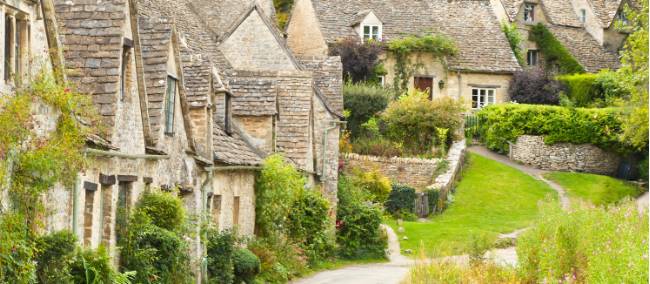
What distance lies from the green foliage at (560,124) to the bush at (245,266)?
34.5 meters

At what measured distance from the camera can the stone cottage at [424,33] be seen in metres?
70.1

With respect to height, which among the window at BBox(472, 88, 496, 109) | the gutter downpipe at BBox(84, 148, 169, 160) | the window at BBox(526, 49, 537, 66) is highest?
the window at BBox(526, 49, 537, 66)

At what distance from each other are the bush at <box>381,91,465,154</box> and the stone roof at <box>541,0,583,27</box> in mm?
20457

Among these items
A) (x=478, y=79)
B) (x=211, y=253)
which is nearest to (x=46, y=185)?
(x=211, y=253)

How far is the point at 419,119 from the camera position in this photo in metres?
61.1

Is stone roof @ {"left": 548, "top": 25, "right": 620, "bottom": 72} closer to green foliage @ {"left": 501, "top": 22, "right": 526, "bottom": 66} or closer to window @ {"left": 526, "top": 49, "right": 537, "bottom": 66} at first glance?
window @ {"left": 526, "top": 49, "right": 537, "bottom": 66}

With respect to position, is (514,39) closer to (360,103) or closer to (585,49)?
(585,49)

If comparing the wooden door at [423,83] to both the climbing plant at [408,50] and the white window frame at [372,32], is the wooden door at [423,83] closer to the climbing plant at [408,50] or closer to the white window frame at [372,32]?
the climbing plant at [408,50]

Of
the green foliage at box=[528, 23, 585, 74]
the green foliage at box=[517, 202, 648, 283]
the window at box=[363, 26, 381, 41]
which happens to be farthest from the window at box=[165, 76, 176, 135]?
the green foliage at box=[528, 23, 585, 74]

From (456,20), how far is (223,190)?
4449 centimetres

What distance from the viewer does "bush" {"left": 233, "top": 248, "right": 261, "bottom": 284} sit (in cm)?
3091

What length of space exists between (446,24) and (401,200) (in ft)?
73.3

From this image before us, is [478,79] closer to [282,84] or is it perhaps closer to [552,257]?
[282,84]

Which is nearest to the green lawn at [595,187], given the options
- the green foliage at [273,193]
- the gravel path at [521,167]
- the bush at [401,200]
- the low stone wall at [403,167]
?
the gravel path at [521,167]
